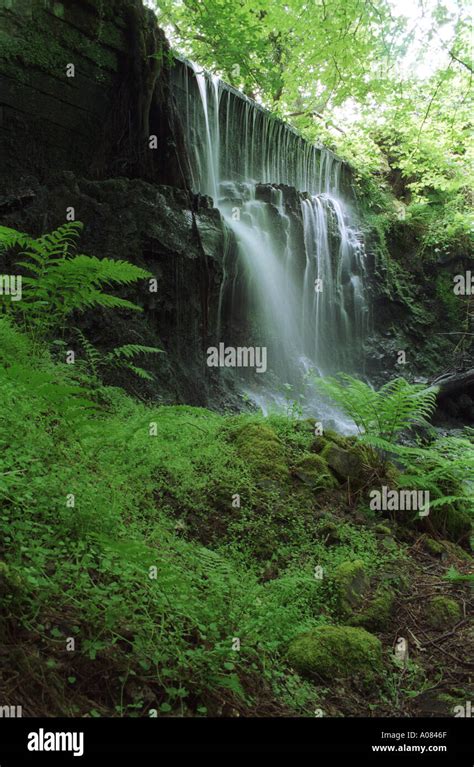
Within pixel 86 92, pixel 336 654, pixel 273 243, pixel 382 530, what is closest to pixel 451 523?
pixel 382 530

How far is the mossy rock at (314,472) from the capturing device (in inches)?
203

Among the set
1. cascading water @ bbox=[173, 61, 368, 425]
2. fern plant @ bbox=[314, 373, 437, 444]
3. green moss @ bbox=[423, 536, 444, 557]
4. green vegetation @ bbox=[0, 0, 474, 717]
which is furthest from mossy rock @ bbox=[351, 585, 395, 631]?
cascading water @ bbox=[173, 61, 368, 425]

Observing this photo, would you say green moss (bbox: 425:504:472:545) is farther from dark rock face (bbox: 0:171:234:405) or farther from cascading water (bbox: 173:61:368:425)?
cascading water (bbox: 173:61:368:425)

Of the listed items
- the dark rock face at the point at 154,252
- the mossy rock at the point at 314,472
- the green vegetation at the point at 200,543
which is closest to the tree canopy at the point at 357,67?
the green vegetation at the point at 200,543

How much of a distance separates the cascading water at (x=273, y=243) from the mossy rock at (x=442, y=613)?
20.4 ft

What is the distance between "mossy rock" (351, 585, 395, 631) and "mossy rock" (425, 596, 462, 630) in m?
0.28

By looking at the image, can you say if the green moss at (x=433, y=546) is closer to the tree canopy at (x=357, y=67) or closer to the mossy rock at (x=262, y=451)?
the mossy rock at (x=262, y=451)

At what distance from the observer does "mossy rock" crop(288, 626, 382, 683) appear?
9.38ft

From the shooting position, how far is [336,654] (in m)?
2.97

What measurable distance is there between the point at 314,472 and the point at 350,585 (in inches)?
66.0

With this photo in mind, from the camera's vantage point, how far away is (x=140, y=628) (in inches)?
88.0

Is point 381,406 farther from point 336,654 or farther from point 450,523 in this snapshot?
point 336,654
